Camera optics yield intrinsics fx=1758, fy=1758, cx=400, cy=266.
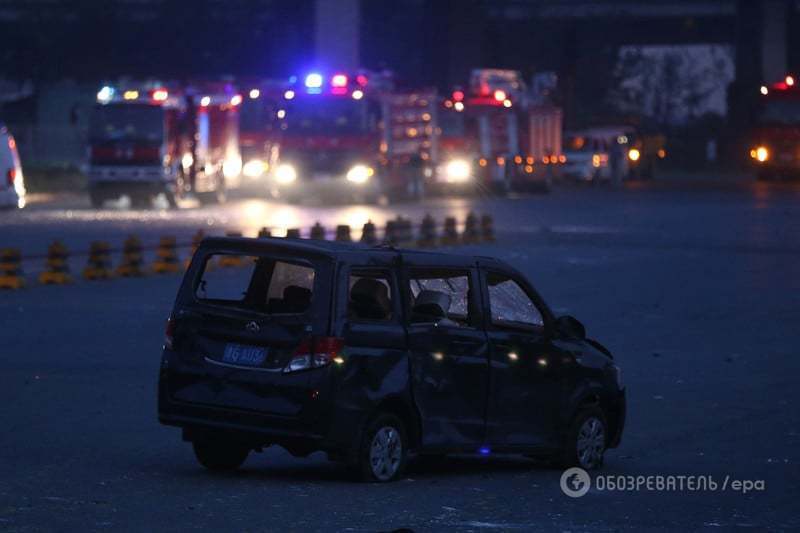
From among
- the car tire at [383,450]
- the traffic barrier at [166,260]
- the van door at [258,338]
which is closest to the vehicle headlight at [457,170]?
the traffic barrier at [166,260]

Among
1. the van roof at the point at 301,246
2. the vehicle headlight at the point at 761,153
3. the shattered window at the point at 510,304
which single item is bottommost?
the shattered window at the point at 510,304

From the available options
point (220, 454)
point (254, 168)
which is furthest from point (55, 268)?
point (254, 168)

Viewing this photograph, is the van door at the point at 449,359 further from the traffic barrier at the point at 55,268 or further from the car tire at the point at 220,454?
the traffic barrier at the point at 55,268

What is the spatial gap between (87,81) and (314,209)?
32.9 m

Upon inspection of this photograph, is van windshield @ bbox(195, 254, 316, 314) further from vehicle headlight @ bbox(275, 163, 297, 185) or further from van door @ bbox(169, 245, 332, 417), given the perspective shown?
vehicle headlight @ bbox(275, 163, 297, 185)

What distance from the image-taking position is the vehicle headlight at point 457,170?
175 feet

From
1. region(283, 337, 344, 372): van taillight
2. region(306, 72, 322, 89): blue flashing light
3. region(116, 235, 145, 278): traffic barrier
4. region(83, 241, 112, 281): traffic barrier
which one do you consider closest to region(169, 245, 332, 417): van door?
region(283, 337, 344, 372): van taillight

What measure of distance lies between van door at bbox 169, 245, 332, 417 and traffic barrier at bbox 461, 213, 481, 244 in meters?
23.2

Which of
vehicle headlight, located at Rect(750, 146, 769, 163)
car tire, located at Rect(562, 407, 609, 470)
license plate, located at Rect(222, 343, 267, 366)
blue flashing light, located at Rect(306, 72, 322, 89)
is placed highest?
blue flashing light, located at Rect(306, 72, 322, 89)

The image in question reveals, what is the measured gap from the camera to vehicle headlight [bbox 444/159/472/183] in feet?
175

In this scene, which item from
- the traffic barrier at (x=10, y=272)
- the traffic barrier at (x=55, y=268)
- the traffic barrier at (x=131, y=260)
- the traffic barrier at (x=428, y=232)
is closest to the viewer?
the traffic barrier at (x=10, y=272)

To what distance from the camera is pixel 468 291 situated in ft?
35.1

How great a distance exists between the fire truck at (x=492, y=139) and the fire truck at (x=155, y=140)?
8206 mm

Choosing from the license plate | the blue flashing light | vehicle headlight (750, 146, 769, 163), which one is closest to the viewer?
the license plate
